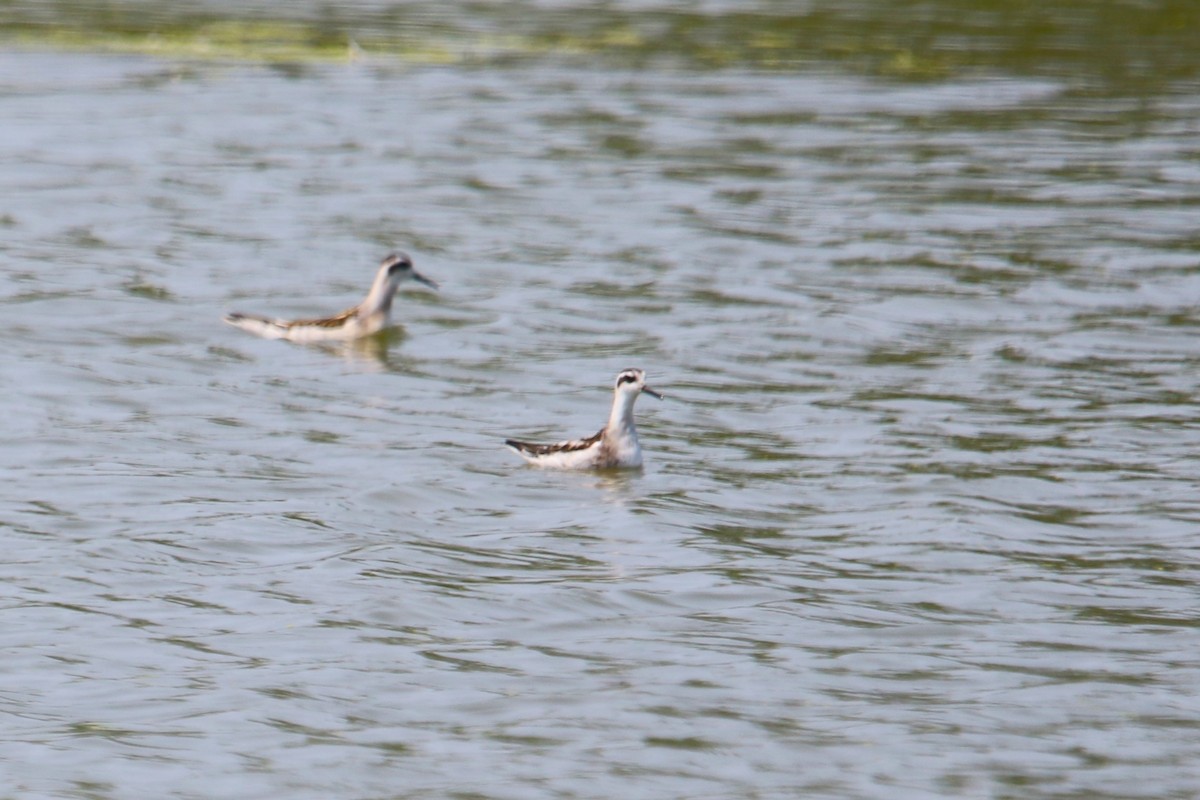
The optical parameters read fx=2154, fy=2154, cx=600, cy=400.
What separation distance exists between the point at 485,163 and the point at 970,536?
1600 cm

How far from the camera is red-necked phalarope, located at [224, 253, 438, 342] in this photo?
1980cm

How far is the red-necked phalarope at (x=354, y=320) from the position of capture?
19797 mm


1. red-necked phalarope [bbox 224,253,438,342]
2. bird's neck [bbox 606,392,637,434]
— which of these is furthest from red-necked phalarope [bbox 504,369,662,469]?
red-necked phalarope [bbox 224,253,438,342]

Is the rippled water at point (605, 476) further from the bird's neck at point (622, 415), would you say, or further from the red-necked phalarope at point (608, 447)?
the bird's neck at point (622, 415)

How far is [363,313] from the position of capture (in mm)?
20156

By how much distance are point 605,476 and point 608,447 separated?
0.68ft

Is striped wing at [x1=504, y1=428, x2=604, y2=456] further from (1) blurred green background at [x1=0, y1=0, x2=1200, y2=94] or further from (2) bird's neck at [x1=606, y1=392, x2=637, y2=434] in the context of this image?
(1) blurred green background at [x1=0, y1=0, x2=1200, y2=94]

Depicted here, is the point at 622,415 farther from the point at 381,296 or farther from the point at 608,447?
the point at 381,296

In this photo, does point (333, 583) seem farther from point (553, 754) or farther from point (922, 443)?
point (922, 443)

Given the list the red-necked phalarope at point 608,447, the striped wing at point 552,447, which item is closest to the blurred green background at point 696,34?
the red-necked phalarope at point 608,447

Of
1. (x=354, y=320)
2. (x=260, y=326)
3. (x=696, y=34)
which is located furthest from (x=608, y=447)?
(x=696, y=34)

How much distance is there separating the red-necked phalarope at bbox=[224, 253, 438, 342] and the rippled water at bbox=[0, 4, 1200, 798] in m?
0.18

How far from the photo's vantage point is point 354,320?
1997 cm

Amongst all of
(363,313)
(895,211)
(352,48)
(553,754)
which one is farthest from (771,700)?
(352,48)
